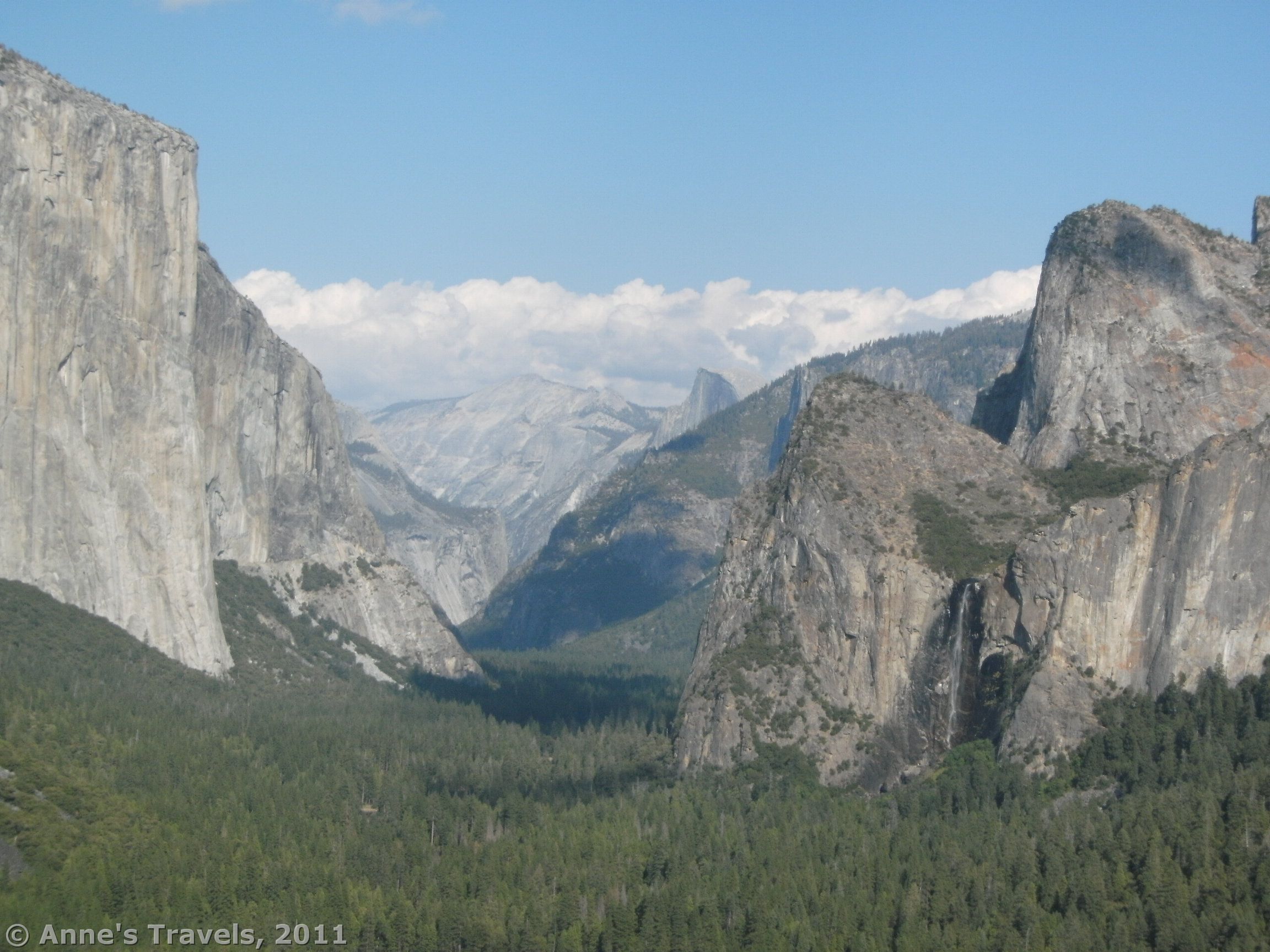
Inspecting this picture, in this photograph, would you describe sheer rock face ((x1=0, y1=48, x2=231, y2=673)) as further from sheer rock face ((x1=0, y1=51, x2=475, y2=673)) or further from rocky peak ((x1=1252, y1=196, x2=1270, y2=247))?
rocky peak ((x1=1252, y1=196, x2=1270, y2=247))

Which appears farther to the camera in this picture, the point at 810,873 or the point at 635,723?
the point at 635,723

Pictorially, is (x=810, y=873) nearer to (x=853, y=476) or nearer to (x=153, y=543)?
(x=853, y=476)

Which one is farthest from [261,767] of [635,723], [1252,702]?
[1252,702]

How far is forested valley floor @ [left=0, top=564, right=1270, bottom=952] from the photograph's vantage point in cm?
11362

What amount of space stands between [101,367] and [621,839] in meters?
77.1

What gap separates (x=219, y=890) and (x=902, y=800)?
49744mm

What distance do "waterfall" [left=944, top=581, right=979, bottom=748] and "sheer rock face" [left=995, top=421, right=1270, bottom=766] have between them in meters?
6.85

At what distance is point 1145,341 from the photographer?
547ft

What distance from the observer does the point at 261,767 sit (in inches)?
6058

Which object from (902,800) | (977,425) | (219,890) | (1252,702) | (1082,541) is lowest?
(219,890)

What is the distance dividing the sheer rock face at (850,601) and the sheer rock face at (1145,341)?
7.62 m

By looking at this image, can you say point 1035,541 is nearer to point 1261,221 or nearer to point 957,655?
point 957,655

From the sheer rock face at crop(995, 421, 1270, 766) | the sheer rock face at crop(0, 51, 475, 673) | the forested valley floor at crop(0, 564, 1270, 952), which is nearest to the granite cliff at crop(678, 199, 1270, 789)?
the sheer rock face at crop(995, 421, 1270, 766)

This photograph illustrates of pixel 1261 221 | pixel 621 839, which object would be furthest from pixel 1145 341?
pixel 621 839
